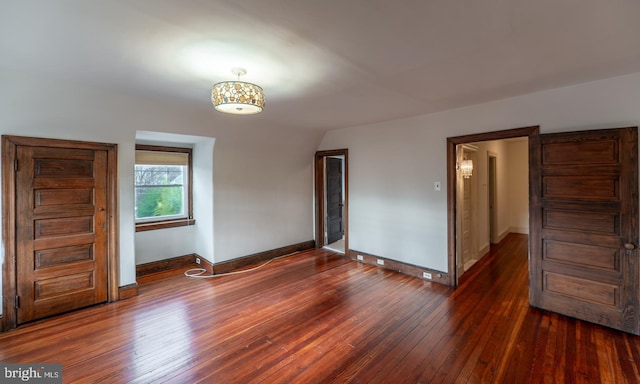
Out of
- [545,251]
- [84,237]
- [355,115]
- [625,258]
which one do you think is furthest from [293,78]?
[625,258]

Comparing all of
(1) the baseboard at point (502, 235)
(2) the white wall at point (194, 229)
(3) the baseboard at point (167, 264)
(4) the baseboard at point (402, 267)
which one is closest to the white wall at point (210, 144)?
(2) the white wall at point (194, 229)

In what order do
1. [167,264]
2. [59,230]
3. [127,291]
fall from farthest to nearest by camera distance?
[167,264] → [127,291] → [59,230]

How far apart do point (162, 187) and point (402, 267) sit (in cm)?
423

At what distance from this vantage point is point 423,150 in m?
3.98

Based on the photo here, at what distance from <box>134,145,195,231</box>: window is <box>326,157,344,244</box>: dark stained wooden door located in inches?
109

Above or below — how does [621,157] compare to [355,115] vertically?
below

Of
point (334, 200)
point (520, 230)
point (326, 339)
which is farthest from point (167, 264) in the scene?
point (520, 230)

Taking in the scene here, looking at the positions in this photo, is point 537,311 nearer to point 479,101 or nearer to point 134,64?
point 479,101

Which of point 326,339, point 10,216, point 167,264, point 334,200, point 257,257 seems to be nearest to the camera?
point 326,339

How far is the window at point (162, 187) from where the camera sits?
14.2 ft

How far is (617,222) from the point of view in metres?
2.57

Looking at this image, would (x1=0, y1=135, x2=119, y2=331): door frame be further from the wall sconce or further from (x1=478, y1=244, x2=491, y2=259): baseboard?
(x1=478, y1=244, x2=491, y2=259): baseboard

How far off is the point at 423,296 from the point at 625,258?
76.5 inches
